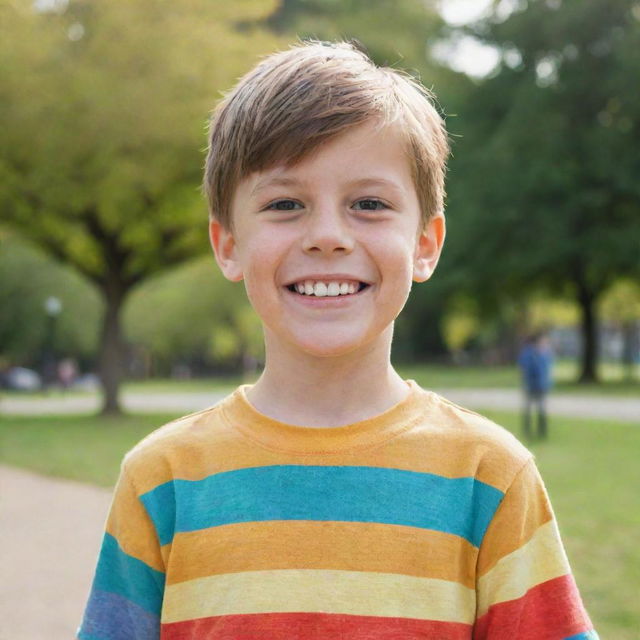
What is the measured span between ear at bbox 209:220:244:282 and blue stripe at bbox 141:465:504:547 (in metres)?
0.40

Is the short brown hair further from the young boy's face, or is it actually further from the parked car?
the parked car

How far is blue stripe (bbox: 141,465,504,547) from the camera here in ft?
5.24

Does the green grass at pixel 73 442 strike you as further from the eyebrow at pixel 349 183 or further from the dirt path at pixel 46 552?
the eyebrow at pixel 349 183

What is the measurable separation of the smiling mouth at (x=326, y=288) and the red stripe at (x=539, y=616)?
1.98 feet

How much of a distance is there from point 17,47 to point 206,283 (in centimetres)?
2569

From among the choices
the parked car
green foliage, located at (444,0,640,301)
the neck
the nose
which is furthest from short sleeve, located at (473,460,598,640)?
the parked car

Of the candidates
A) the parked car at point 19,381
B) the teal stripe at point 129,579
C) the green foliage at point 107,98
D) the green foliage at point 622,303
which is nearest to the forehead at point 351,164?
the teal stripe at point 129,579

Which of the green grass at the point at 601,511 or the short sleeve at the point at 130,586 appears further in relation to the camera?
the green grass at the point at 601,511

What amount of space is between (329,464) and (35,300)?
39894 millimetres

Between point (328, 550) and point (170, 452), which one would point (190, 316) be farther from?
point (328, 550)

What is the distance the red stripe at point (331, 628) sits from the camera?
5.06 ft

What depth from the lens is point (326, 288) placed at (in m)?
1.67

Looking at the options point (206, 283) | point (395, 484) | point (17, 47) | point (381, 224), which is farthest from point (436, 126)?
point (206, 283)

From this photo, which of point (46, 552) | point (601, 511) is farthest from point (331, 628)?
point (601, 511)
